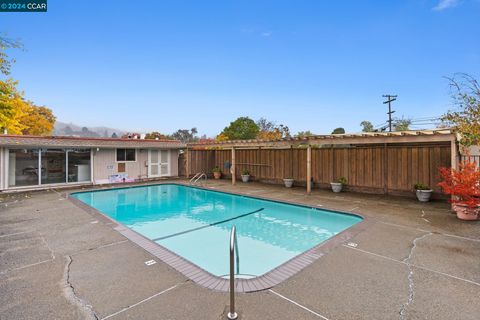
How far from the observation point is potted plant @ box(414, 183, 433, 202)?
8359 mm

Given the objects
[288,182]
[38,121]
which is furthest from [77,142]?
[38,121]

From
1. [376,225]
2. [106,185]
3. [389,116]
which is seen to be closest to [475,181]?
[376,225]

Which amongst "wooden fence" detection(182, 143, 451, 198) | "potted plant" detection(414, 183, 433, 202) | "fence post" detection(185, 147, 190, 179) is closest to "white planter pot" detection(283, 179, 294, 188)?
"wooden fence" detection(182, 143, 451, 198)

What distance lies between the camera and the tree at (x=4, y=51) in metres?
6.02

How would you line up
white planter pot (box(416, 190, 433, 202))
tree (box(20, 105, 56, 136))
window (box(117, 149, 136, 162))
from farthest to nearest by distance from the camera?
tree (box(20, 105, 56, 136)) → window (box(117, 149, 136, 162)) → white planter pot (box(416, 190, 433, 202))

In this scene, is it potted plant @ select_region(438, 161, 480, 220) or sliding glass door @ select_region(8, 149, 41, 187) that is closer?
potted plant @ select_region(438, 161, 480, 220)

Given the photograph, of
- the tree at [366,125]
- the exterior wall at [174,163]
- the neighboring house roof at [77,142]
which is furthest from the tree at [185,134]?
the neighboring house roof at [77,142]

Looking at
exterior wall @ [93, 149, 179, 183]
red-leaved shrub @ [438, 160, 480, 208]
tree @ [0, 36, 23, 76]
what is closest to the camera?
red-leaved shrub @ [438, 160, 480, 208]

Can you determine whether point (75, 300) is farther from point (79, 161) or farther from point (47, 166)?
point (79, 161)

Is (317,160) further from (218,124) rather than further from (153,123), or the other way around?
(218,124)

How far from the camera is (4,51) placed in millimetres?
6629

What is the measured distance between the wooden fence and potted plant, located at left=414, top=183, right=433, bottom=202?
0.46 meters

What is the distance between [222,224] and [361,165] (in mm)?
6970

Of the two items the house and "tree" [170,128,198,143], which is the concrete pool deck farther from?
"tree" [170,128,198,143]
